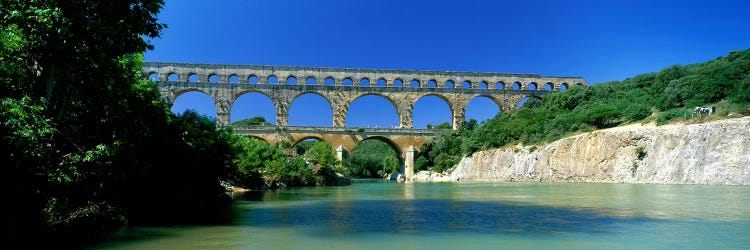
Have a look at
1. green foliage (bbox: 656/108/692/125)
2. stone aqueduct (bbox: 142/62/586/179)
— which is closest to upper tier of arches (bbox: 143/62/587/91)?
stone aqueduct (bbox: 142/62/586/179)

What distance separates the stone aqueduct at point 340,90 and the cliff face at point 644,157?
1502 centimetres

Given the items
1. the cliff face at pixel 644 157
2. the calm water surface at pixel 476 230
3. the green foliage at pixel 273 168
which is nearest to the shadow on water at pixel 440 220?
the calm water surface at pixel 476 230

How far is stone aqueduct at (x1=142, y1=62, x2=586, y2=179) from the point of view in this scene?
1811 inches

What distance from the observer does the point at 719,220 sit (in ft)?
26.7

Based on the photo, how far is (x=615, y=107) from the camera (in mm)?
32000

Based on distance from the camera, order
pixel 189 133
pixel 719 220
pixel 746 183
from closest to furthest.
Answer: pixel 719 220 → pixel 189 133 → pixel 746 183

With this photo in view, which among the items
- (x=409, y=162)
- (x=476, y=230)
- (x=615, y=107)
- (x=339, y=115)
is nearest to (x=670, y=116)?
(x=615, y=107)

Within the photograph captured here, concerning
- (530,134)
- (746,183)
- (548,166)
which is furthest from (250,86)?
(746,183)

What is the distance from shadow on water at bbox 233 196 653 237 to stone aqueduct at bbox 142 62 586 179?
3377 centimetres

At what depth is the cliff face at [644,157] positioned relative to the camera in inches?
756

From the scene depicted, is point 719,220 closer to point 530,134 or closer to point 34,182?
point 34,182

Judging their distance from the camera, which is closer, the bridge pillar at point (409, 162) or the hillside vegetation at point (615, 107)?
the hillside vegetation at point (615, 107)

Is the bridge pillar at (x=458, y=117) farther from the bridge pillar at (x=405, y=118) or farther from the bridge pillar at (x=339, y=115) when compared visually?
the bridge pillar at (x=339, y=115)

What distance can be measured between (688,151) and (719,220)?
1425 cm
